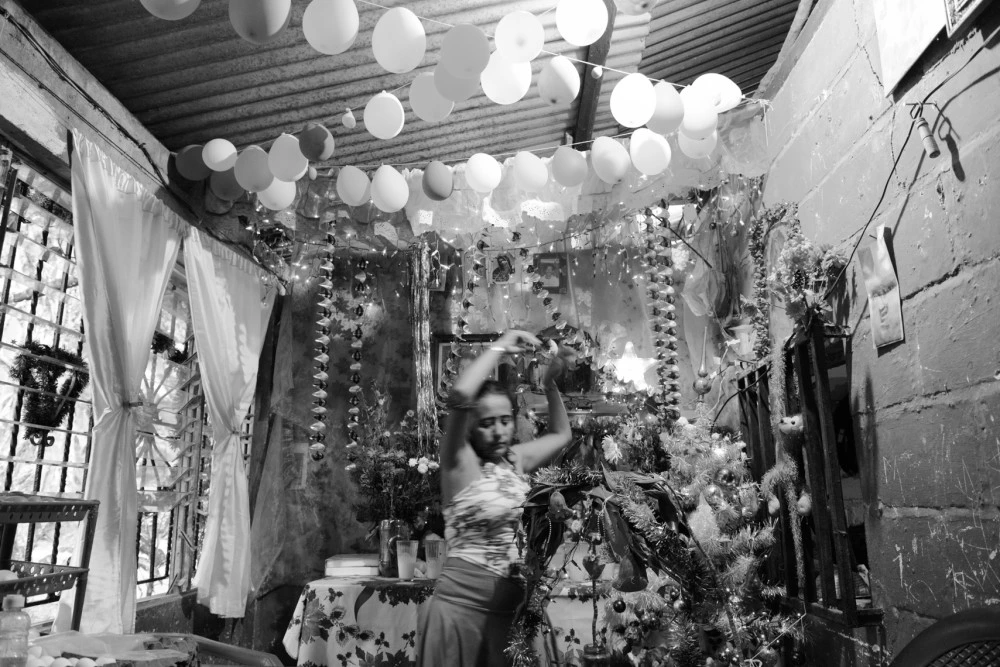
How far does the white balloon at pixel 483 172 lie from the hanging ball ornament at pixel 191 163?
144 centimetres

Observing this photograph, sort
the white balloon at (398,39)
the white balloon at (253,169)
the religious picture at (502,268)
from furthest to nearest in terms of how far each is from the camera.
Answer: the religious picture at (502,268) < the white balloon at (253,169) < the white balloon at (398,39)

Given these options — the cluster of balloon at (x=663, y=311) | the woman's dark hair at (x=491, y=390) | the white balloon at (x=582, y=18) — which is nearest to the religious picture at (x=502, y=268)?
the cluster of balloon at (x=663, y=311)

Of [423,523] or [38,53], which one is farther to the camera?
[423,523]

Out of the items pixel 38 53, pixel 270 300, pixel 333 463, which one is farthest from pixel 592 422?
pixel 38 53

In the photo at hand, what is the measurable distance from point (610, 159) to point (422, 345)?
1.91m

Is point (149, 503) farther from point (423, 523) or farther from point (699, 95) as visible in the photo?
point (699, 95)

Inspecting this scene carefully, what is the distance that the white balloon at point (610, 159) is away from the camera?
3.56 meters

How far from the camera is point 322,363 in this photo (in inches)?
187

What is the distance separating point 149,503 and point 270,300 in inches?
62.9

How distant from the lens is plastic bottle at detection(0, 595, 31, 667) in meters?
1.85

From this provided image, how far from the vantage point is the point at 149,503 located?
393cm

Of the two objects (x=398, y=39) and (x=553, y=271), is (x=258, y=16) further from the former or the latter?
(x=553, y=271)

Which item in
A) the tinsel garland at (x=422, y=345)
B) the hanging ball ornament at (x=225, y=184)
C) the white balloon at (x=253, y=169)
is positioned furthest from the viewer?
the tinsel garland at (x=422, y=345)

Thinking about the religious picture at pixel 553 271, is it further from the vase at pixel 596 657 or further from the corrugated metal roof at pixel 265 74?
the vase at pixel 596 657
